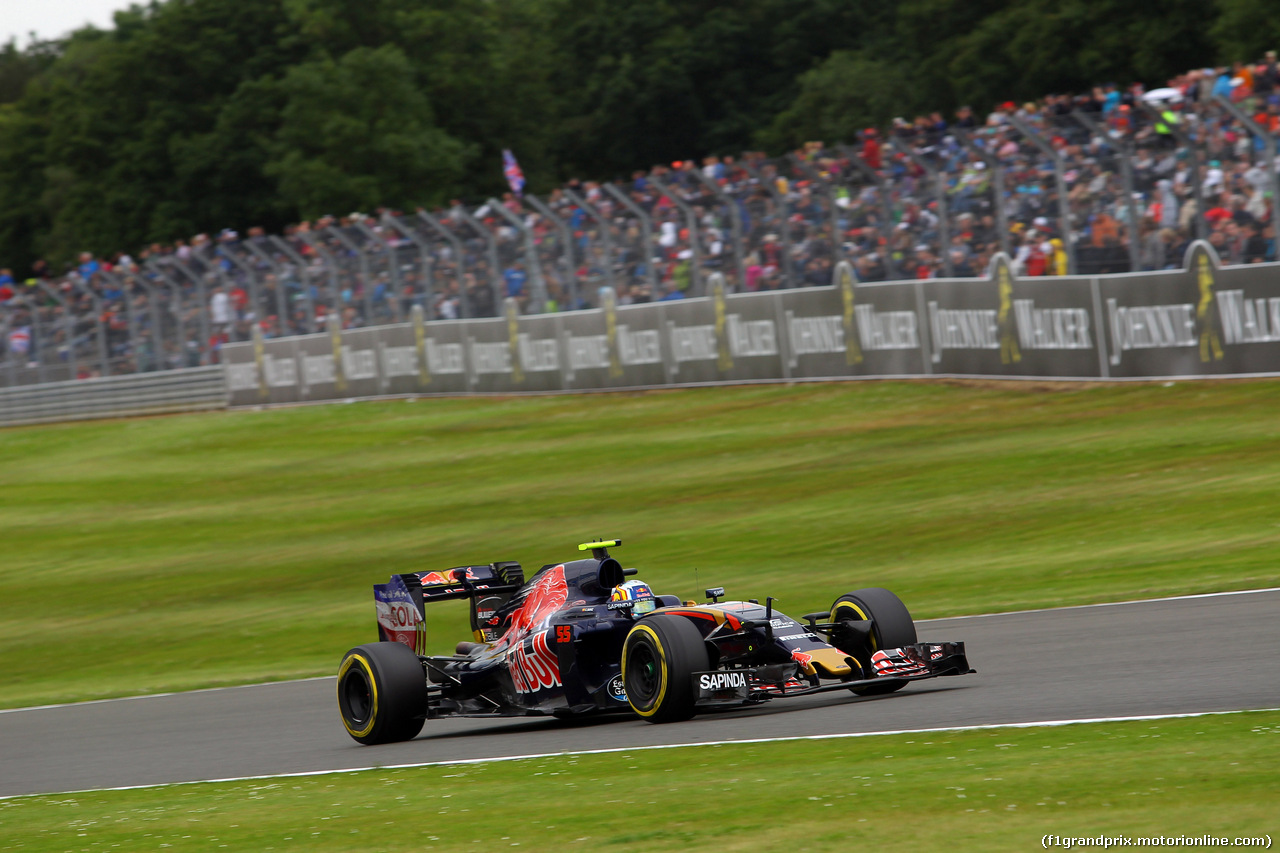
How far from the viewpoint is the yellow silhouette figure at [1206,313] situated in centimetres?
1967

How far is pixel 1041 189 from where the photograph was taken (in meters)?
21.8

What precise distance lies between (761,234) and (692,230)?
133 centimetres

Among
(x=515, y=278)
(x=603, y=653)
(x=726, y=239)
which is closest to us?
(x=603, y=653)

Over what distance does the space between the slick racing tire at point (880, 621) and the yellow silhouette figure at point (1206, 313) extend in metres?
11.6

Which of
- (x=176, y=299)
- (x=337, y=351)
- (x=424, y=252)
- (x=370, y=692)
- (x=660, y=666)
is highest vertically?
(x=424, y=252)

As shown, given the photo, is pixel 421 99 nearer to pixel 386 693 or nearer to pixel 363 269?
pixel 363 269

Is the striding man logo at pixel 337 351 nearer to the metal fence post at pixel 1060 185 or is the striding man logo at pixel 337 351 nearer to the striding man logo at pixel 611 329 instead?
the striding man logo at pixel 611 329

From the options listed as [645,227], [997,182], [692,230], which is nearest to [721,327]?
[692,230]

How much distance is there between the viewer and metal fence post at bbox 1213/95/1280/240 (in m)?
18.9

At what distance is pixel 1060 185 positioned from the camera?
70.4ft

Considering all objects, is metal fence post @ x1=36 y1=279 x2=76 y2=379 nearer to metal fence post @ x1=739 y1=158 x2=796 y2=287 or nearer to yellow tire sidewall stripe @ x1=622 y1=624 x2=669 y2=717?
metal fence post @ x1=739 y1=158 x2=796 y2=287

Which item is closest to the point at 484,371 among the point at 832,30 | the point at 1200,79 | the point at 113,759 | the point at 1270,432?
the point at 1200,79

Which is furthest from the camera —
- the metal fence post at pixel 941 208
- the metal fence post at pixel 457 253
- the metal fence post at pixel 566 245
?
the metal fence post at pixel 457 253

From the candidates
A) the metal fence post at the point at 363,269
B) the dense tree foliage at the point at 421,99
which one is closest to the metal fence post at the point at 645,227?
the metal fence post at the point at 363,269
